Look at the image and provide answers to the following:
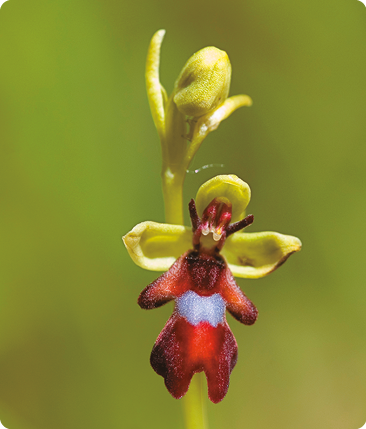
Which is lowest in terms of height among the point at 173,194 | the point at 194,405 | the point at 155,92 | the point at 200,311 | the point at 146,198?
the point at 194,405

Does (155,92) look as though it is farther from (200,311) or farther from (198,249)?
(200,311)

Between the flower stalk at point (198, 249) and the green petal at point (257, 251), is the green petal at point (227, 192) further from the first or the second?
the green petal at point (257, 251)

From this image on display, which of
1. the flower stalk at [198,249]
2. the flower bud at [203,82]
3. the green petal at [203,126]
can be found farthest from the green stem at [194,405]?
the flower bud at [203,82]

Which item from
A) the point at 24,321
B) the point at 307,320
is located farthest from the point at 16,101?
the point at 307,320

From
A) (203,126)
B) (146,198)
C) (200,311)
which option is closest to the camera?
(200,311)

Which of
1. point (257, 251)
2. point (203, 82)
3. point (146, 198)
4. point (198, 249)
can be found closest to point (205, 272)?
point (198, 249)

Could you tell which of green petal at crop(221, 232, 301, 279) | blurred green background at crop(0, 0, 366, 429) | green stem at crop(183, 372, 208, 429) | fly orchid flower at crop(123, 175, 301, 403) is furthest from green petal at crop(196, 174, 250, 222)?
blurred green background at crop(0, 0, 366, 429)
